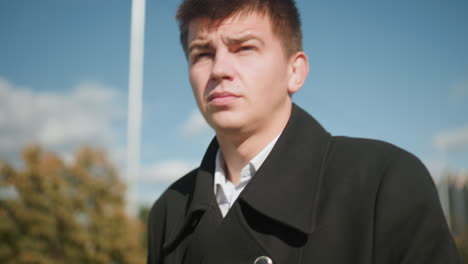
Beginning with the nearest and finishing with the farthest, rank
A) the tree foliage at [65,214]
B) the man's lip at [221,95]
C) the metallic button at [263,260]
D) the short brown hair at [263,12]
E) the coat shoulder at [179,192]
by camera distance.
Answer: the metallic button at [263,260]
the man's lip at [221,95]
the short brown hair at [263,12]
the coat shoulder at [179,192]
the tree foliage at [65,214]

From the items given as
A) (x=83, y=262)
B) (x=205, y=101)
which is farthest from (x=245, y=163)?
(x=83, y=262)

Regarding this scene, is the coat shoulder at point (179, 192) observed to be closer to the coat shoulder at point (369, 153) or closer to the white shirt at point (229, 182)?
the white shirt at point (229, 182)

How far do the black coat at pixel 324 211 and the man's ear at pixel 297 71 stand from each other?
0.46 feet

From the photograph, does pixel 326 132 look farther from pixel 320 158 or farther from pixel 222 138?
pixel 222 138

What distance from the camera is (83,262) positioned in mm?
13992

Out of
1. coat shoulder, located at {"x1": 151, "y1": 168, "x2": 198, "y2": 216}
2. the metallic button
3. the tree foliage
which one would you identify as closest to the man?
the metallic button

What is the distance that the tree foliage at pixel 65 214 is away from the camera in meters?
13.8

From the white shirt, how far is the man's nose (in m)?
0.44

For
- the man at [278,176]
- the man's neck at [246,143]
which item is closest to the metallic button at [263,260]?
the man at [278,176]

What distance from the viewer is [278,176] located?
6.60 ft

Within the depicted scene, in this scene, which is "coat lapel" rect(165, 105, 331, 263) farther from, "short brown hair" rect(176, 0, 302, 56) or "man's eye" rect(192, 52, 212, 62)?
"man's eye" rect(192, 52, 212, 62)

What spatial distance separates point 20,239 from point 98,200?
2.79 m

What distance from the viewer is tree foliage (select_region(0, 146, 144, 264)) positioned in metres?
13.8

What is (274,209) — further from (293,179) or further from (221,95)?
(221,95)
